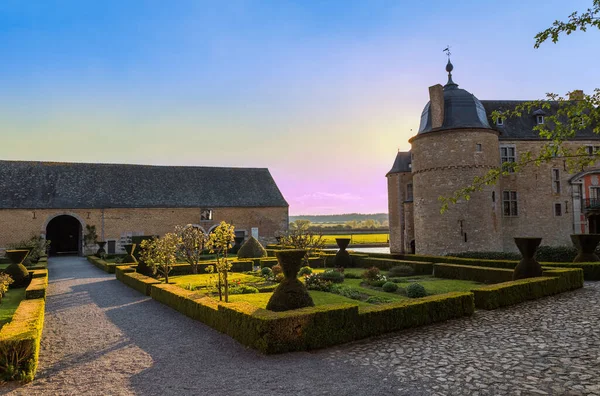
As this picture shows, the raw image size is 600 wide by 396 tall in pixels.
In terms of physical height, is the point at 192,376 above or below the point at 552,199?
below

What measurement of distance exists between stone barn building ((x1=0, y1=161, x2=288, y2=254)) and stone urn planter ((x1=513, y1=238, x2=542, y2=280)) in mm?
25519

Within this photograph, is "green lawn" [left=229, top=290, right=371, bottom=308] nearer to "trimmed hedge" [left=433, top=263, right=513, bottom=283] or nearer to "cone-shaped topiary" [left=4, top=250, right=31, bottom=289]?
"trimmed hedge" [left=433, top=263, right=513, bottom=283]

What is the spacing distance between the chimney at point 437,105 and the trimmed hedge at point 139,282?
56.5ft

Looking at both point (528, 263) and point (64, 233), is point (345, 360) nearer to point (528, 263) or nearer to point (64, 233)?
point (528, 263)

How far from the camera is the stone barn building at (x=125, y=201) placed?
30703mm

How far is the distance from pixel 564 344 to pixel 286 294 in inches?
205

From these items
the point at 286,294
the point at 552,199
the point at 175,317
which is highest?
the point at 552,199

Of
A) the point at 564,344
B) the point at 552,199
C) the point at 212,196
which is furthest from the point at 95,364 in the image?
the point at 212,196

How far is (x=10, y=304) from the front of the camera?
12.3 metres

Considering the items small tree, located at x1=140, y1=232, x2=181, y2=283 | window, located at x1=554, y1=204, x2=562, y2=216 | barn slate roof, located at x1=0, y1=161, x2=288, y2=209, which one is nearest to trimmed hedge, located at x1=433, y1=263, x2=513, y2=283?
small tree, located at x1=140, y1=232, x2=181, y2=283

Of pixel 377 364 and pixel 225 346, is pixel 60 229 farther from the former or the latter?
pixel 377 364

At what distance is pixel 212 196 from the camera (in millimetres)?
36188

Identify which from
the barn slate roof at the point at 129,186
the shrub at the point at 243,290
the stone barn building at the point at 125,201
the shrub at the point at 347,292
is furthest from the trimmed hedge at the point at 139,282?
the barn slate roof at the point at 129,186

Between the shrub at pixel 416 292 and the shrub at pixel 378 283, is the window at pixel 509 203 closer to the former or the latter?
the shrub at pixel 378 283
